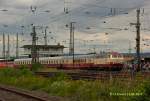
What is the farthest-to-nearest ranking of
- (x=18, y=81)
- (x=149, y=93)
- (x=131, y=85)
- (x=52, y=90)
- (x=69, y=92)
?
(x=18, y=81), (x=52, y=90), (x=69, y=92), (x=131, y=85), (x=149, y=93)

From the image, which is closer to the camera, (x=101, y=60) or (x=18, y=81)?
(x=18, y=81)

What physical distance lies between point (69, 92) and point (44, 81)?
28.2 feet

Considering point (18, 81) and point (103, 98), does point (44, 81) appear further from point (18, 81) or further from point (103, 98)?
point (103, 98)

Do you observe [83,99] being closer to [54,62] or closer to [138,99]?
[138,99]

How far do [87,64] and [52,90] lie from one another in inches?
1747

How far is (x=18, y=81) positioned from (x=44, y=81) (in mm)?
6679

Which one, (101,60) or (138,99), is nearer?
(138,99)

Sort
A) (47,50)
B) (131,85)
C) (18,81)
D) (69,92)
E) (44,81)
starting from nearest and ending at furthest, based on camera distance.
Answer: (131,85), (69,92), (44,81), (18,81), (47,50)

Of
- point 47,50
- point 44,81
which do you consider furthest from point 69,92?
point 47,50

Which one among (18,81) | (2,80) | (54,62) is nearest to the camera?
(18,81)

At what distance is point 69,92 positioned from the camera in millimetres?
25875

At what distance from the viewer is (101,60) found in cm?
7325

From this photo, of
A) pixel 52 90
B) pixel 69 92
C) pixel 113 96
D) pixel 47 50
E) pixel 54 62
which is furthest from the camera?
pixel 47 50

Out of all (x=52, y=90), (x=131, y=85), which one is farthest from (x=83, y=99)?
(x=52, y=90)
